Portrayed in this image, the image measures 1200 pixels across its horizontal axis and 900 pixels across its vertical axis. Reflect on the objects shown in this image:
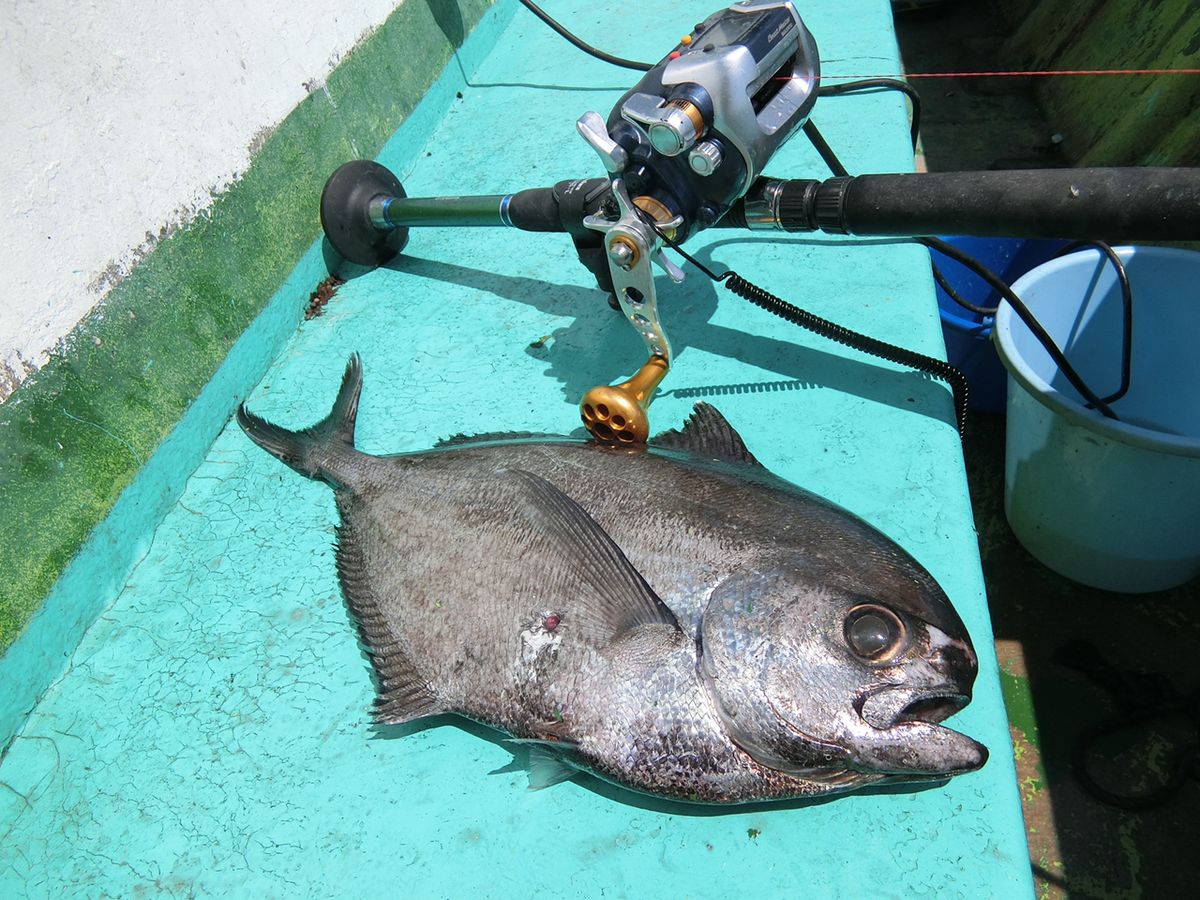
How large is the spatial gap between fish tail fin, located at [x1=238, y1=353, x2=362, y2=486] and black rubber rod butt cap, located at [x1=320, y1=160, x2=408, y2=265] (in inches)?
22.1

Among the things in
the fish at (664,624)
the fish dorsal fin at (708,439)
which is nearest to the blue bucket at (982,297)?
the fish dorsal fin at (708,439)

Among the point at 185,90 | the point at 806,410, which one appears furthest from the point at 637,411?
the point at 185,90

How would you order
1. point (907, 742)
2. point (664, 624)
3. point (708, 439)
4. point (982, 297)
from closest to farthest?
1. point (907, 742)
2. point (664, 624)
3. point (708, 439)
4. point (982, 297)

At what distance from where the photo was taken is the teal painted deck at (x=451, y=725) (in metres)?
1.34

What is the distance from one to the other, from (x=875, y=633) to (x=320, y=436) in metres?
1.46

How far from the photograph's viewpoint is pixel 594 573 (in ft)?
4.54

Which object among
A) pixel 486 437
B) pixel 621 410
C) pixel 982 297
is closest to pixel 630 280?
pixel 621 410

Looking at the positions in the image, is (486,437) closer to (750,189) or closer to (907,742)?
(750,189)

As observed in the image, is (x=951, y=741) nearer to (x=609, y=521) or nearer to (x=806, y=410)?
(x=609, y=521)

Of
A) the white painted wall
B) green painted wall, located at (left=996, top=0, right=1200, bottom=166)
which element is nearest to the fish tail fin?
the white painted wall

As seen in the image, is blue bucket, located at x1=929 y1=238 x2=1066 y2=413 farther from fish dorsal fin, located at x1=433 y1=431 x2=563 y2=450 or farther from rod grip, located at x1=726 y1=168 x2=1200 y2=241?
fish dorsal fin, located at x1=433 y1=431 x2=563 y2=450

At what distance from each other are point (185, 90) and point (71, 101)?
0.39 metres

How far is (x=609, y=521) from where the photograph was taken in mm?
1471

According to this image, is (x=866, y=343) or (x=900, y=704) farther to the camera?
(x=866, y=343)
